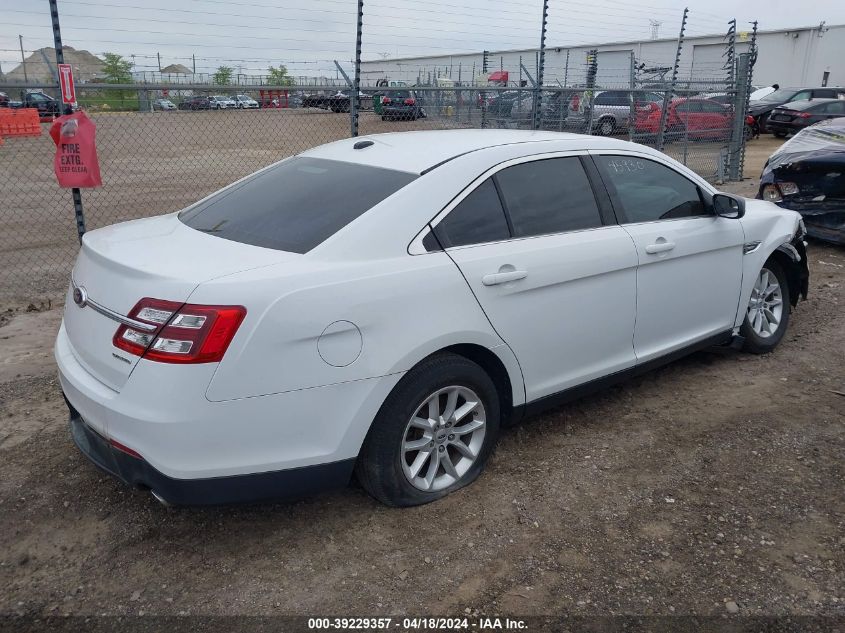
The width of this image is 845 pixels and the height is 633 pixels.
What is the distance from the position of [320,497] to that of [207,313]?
1.19 metres

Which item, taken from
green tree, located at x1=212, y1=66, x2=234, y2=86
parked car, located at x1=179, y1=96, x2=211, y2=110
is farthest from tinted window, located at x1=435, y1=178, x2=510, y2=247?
parked car, located at x1=179, y1=96, x2=211, y2=110

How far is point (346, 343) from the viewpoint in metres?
2.86

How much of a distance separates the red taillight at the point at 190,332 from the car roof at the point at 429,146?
123 cm

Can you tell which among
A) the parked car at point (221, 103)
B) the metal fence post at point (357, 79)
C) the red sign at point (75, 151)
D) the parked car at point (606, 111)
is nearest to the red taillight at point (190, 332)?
the red sign at point (75, 151)

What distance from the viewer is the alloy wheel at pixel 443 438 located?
10.6ft

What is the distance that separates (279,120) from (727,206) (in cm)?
1002

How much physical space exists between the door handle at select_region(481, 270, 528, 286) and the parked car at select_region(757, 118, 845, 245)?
19.1ft

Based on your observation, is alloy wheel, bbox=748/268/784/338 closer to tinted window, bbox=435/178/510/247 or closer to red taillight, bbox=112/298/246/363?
tinted window, bbox=435/178/510/247

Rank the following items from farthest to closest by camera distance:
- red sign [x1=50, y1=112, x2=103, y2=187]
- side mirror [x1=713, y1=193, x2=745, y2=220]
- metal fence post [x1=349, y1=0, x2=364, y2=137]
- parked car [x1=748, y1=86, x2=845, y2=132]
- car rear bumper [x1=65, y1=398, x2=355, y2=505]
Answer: parked car [x1=748, y1=86, x2=845, y2=132] → metal fence post [x1=349, y1=0, x2=364, y2=137] → red sign [x1=50, y1=112, x2=103, y2=187] → side mirror [x1=713, y1=193, x2=745, y2=220] → car rear bumper [x1=65, y1=398, x2=355, y2=505]

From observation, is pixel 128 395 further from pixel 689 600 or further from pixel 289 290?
pixel 689 600

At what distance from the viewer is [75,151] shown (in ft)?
18.7

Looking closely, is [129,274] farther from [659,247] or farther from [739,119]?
[739,119]

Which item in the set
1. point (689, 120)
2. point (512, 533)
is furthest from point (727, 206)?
point (689, 120)

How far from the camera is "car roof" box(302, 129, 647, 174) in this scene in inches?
140
